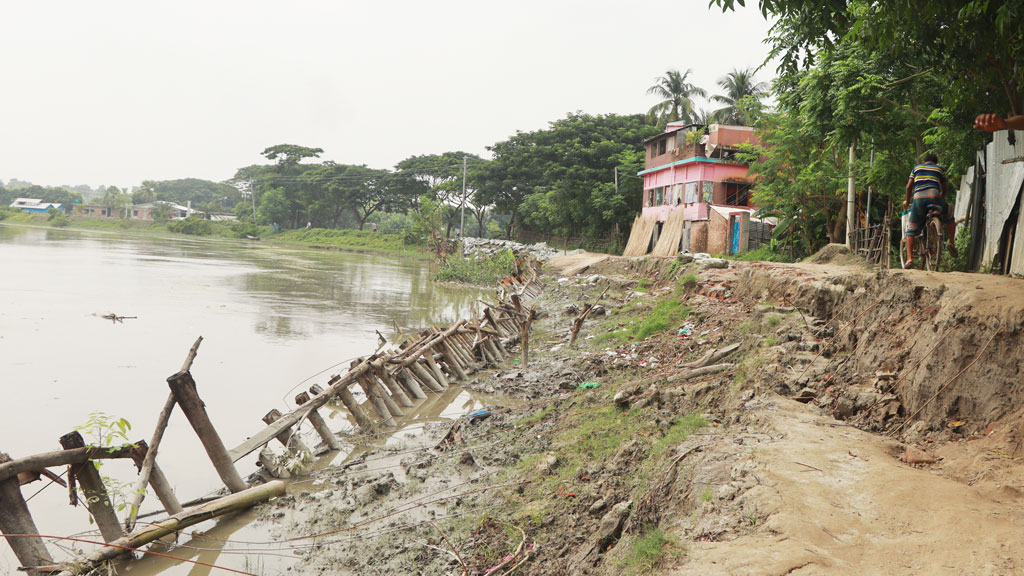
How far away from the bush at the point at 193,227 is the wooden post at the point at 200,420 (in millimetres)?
83379

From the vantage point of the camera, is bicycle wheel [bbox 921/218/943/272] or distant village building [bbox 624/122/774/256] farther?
distant village building [bbox 624/122/774/256]

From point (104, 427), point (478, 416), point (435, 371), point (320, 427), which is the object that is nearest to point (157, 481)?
point (104, 427)

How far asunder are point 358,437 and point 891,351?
22.8 feet

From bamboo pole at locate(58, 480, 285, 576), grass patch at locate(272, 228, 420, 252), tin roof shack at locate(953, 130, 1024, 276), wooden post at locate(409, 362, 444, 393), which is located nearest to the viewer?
bamboo pole at locate(58, 480, 285, 576)

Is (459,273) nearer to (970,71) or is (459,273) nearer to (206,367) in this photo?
(206,367)

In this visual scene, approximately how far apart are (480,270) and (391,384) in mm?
22769

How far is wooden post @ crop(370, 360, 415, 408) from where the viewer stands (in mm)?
9938

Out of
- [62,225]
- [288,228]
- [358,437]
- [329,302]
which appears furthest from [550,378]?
[62,225]

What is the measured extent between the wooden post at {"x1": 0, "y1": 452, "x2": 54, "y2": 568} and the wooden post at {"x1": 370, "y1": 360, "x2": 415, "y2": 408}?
200 inches

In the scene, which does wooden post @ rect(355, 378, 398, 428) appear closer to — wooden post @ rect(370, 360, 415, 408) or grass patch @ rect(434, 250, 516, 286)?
wooden post @ rect(370, 360, 415, 408)

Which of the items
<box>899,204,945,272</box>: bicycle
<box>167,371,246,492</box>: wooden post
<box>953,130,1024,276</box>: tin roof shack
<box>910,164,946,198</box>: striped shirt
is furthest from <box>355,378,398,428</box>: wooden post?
<box>953,130,1024,276</box>: tin roof shack

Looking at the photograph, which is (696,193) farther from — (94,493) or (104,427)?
(94,493)

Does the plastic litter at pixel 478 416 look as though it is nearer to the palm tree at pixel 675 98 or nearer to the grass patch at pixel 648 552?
the grass patch at pixel 648 552

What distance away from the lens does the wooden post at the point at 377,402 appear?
31.7 ft
